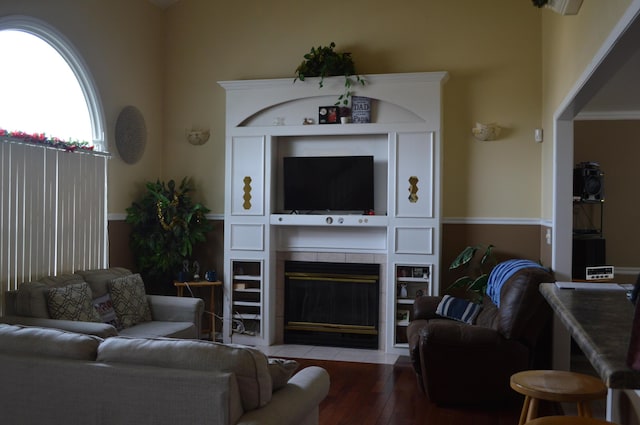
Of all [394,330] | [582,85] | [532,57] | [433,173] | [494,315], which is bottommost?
[394,330]

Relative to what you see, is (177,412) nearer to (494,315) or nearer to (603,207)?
(494,315)

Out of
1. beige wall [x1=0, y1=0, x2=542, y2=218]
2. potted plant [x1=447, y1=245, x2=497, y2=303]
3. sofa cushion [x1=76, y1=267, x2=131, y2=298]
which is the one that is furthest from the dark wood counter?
sofa cushion [x1=76, y1=267, x2=131, y2=298]

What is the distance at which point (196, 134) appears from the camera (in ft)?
23.0

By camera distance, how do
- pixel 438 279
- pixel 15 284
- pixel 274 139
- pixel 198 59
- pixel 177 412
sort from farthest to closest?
pixel 198 59
pixel 274 139
pixel 438 279
pixel 15 284
pixel 177 412

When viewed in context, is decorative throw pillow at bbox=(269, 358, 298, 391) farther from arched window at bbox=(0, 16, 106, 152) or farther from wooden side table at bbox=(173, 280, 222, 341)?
wooden side table at bbox=(173, 280, 222, 341)

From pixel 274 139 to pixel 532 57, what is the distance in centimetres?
273

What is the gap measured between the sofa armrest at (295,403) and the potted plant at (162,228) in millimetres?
3634

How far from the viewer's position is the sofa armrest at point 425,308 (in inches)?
217

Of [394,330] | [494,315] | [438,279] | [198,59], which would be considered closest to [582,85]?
[494,315]

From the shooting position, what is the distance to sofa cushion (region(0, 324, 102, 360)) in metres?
2.67

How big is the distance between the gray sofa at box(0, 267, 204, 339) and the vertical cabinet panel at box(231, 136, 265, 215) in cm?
143

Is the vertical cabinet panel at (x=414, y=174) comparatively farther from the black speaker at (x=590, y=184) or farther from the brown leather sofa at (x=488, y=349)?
the brown leather sofa at (x=488, y=349)

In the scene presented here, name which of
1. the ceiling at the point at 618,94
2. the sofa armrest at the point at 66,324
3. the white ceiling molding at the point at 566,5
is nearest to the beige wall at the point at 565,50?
the white ceiling molding at the point at 566,5

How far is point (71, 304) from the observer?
4.67 metres
